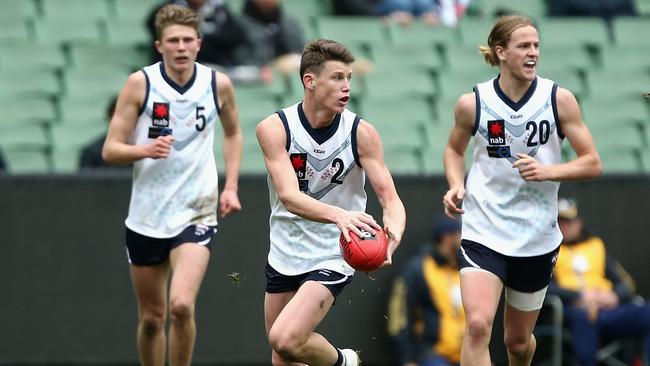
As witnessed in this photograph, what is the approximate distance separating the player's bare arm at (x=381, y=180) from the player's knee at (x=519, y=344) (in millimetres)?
1247

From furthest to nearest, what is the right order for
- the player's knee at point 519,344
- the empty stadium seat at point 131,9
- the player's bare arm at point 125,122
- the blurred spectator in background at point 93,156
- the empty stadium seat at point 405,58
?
the empty stadium seat at point 131,9, the empty stadium seat at point 405,58, the blurred spectator in background at point 93,156, the player's bare arm at point 125,122, the player's knee at point 519,344

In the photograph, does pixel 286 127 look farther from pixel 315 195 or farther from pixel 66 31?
pixel 66 31

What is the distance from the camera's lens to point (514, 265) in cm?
930

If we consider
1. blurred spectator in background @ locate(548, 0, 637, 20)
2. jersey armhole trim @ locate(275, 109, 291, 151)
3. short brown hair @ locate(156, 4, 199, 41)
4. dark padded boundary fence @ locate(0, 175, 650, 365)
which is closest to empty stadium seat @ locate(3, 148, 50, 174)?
dark padded boundary fence @ locate(0, 175, 650, 365)

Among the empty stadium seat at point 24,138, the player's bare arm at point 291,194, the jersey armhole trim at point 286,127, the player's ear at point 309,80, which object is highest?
the player's ear at point 309,80

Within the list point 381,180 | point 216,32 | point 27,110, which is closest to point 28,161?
point 27,110

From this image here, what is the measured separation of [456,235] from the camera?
1270 cm

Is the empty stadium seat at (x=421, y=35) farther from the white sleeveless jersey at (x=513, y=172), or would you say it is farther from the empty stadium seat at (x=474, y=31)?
the white sleeveless jersey at (x=513, y=172)

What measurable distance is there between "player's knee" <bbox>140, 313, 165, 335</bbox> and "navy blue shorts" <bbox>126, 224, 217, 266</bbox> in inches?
15.4

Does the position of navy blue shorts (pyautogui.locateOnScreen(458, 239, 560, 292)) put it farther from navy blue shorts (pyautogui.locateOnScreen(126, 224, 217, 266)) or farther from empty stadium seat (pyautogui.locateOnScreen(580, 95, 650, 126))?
empty stadium seat (pyautogui.locateOnScreen(580, 95, 650, 126))

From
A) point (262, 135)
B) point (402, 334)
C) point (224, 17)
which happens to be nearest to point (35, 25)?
point (224, 17)

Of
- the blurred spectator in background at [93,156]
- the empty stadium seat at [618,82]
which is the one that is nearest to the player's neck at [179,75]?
the blurred spectator in background at [93,156]

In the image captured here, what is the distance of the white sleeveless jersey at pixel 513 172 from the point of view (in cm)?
916

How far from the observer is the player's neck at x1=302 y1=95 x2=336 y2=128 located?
8.86 meters
